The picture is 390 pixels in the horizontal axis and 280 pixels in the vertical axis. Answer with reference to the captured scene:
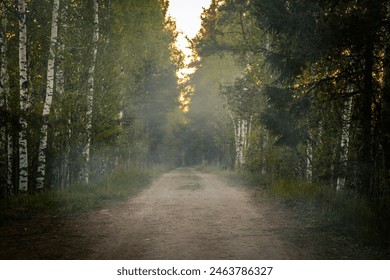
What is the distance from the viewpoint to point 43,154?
36.8ft

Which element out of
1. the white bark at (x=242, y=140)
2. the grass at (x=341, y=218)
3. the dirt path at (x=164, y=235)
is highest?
the white bark at (x=242, y=140)

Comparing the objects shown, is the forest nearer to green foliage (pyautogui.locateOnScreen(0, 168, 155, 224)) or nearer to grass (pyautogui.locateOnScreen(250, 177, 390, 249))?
grass (pyautogui.locateOnScreen(250, 177, 390, 249))

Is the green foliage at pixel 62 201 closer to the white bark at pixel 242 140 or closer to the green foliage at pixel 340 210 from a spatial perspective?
the green foliage at pixel 340 210

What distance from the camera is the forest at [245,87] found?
27.9 feet

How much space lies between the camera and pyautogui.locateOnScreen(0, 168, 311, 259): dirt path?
564cm

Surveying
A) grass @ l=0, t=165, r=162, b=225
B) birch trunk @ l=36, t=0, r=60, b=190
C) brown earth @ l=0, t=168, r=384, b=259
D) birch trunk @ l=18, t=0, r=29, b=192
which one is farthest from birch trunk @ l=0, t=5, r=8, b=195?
brown earth @ l=0, t=168, r=384, b=259

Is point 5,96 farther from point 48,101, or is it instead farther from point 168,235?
point 168,235

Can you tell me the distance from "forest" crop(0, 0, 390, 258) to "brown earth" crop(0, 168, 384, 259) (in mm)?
1961

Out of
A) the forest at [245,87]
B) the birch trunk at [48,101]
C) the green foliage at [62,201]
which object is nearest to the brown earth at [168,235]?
the green foliage at [62,201]

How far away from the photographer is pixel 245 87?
18453 mm

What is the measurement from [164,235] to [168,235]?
8cm

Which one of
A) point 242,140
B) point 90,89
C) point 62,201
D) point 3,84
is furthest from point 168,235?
point 242,140
